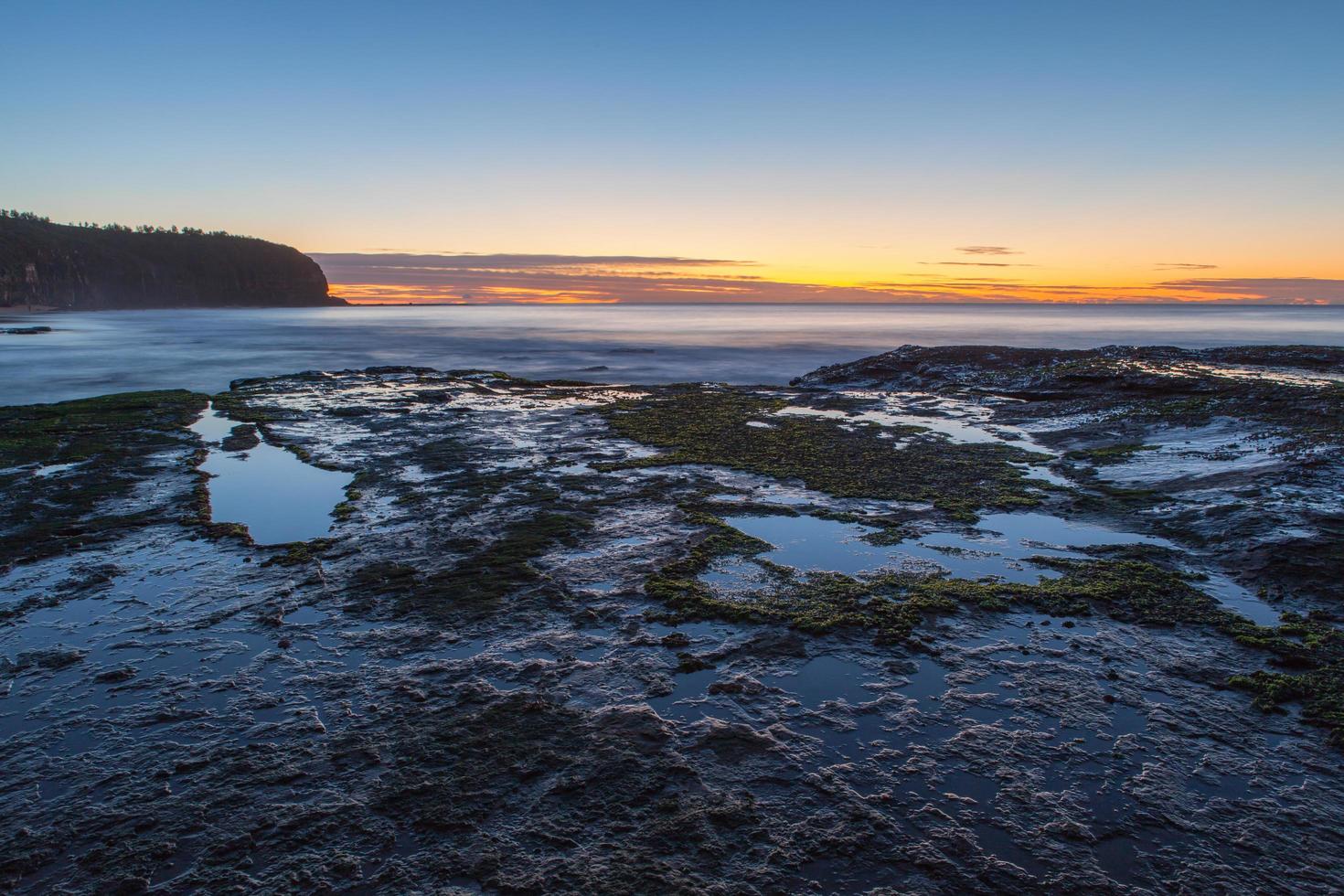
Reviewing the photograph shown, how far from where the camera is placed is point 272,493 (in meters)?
12.8

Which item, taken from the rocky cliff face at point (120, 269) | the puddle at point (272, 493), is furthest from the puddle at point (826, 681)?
the rocky cliff face at point (120, 269)

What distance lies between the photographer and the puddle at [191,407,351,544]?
10.9 meters

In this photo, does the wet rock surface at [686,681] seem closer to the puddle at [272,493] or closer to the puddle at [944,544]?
the puddle at [944,544]

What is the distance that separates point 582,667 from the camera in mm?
6719

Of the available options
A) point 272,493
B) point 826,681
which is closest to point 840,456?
point 826,681

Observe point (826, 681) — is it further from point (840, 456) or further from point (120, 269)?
point (120, 269)

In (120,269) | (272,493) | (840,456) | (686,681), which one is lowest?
(686,681)

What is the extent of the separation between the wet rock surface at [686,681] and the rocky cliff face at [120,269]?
167 m

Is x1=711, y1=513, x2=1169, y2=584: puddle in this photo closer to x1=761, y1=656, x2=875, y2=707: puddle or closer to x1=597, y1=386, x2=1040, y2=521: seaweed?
x1=597, y1=386, x2=1040, y2=521: seaweed

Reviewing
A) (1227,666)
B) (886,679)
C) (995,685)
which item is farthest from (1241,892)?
(1227,666)

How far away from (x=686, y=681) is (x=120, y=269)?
201 meters

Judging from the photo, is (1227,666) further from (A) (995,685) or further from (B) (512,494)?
(B) (512,494)

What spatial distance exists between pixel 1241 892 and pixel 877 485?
9179 millimetres

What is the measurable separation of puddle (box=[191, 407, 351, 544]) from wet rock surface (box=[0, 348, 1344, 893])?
0.52 meters
